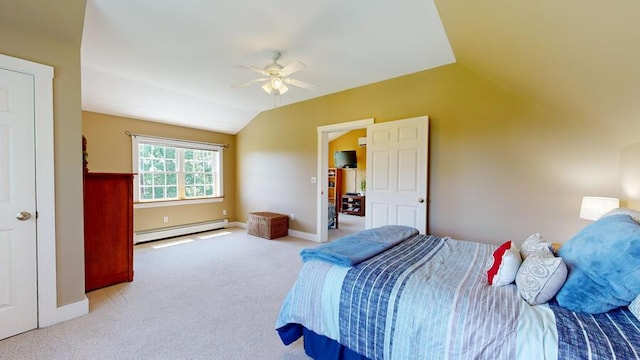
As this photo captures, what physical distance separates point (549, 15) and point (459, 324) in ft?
5.74

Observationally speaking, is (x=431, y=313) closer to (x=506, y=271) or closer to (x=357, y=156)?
(x=506, y=271)

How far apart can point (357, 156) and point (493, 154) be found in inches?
219

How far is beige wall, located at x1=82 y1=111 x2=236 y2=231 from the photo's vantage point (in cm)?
443

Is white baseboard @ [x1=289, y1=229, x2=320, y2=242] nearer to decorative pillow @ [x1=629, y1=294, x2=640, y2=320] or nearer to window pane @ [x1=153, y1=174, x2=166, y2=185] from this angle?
window pane @ [x1=153, y1=174, x2=166, y2=185]

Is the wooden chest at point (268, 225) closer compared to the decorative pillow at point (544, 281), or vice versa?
the decorative pillow at point (544, 281)

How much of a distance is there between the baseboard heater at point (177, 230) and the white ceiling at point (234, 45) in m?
2.20

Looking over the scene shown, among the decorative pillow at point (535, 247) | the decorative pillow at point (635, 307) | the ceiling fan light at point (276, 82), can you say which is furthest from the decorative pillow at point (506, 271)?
the ceiling fan light at point (276, 82)

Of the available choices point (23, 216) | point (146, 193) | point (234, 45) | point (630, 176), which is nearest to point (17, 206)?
point (23, 216)

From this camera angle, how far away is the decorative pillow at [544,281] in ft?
4.13

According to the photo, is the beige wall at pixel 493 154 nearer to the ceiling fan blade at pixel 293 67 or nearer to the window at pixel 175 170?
the ceiling fan blade at pixel 293 67

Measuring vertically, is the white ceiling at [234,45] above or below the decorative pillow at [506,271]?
above

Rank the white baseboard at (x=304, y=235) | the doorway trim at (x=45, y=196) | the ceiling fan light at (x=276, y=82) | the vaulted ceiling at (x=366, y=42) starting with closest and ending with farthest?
the vaulted ceiling at (x=366, y=42)
the doorway trim at (x=45, y=196)
the ceiling fan light at (x=276, y=82)
the white baseboard at (x=304, y=235)

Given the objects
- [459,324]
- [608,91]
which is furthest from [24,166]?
[608,91]

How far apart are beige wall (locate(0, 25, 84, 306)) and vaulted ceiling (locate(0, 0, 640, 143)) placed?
18 cm
